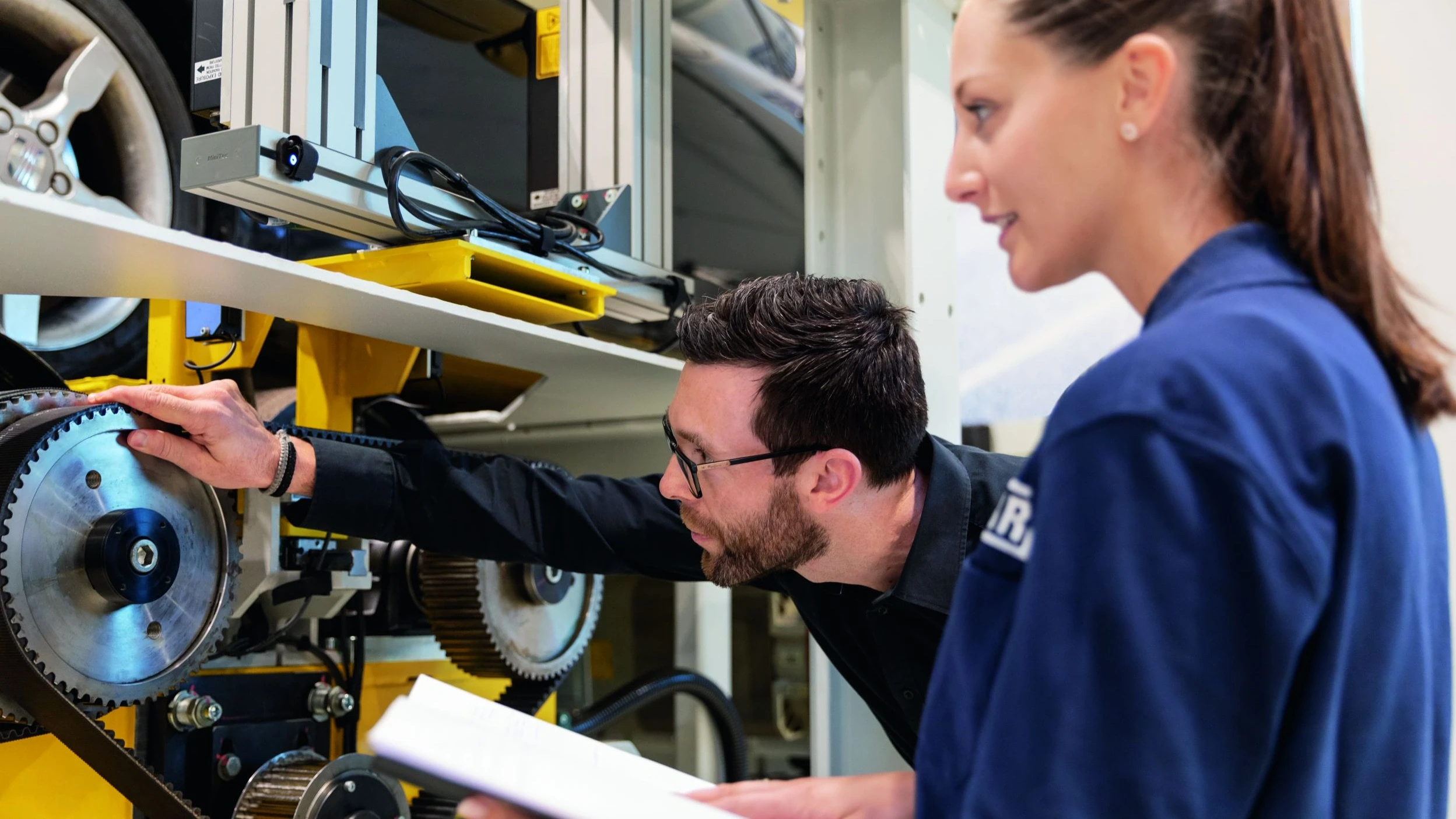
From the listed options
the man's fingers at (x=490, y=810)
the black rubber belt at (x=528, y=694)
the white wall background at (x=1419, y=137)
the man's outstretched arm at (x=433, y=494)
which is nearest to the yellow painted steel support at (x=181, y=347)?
the man's outstretched arm at (x=433, y=494)

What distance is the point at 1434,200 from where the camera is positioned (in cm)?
165

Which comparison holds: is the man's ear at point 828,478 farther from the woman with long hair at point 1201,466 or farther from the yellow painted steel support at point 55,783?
the yellow painted steel support at point 55,783

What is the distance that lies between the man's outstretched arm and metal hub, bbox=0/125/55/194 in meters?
0.79

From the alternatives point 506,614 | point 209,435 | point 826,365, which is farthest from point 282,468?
point 826,365

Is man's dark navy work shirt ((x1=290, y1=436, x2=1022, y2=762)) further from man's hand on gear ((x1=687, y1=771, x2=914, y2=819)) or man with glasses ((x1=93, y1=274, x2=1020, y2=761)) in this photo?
man's hand on gear ((x1=687, y1=771, x2=914, y2=819))

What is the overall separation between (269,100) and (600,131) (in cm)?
70

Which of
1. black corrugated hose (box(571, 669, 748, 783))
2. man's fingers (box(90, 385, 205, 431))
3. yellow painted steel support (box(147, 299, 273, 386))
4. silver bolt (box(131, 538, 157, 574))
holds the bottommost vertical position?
black corrugated hose (box(571, 669, 748, 783))

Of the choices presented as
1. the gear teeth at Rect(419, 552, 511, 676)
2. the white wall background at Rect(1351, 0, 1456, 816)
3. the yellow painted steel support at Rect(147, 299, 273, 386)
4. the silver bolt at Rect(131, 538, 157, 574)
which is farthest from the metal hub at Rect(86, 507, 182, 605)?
the white wall background at Rect(1351, 0, 1456, 816)

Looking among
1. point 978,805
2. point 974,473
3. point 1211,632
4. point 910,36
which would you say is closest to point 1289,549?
point 1211,632

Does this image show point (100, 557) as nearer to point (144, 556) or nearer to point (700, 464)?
point (144, 556)

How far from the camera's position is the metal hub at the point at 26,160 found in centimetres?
182

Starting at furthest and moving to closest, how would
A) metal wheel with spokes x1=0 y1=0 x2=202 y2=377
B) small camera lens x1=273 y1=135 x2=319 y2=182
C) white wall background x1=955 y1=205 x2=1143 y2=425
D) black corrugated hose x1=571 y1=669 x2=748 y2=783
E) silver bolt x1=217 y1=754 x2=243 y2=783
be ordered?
1. white wall background x1=955 y1=205 x2=1143 y2=425
2. black corrugated hose x1=571 y1=669 x2=748 y2=783
3. metal wheel with spokes x1=0 y1=0 x2=202 y2=377
4. silver bolt x1=217 y1=754 x2=243 y2=783
5. small camera lens x1=273 y1=135 x2=319 y2=182

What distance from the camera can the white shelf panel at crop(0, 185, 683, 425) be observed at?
1075 millimetres

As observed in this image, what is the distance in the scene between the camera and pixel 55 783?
4.26ft
